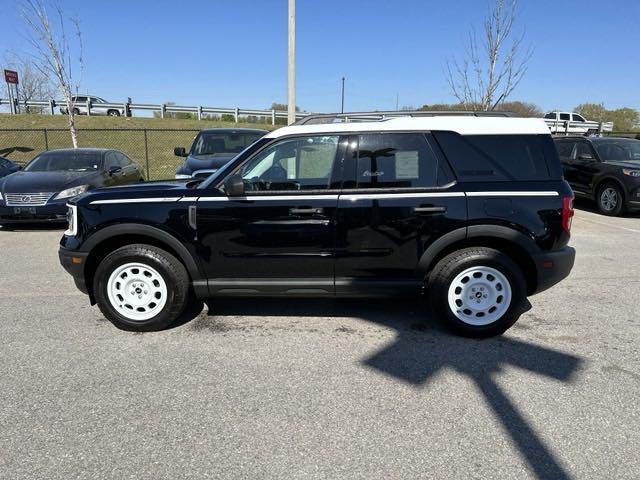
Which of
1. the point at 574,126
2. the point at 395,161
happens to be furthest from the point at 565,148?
the point at 574,126

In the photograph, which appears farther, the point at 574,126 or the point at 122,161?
the point at 574,126

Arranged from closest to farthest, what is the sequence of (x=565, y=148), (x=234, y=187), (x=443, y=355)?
1. (x=443, y=355)
2. (x=234, y=187)
3. (x=565, y=148)

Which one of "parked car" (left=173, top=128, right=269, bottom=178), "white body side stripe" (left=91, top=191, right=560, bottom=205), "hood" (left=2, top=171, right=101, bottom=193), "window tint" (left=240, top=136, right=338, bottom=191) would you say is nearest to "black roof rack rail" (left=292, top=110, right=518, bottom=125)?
"window tint" (left=240, top=136, right=338, bottom=191)

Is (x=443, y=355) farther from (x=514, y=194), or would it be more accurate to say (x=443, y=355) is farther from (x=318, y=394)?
(x=514, y=194)

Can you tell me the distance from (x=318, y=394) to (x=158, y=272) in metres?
1.85

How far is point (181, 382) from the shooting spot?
3.28 metres

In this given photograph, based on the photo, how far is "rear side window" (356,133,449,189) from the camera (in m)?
3.93

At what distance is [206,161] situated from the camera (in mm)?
9383

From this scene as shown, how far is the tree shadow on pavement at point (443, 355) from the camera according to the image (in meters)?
2.72

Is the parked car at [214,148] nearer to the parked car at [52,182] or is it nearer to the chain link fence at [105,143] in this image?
the parked car at [52,182]

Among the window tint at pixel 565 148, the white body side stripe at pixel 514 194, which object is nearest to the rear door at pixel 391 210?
the white body side stripe at pixel 514 194

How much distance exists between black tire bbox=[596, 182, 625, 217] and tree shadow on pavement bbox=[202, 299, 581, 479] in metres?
7.98

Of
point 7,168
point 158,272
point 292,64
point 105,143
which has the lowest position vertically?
point 158,272

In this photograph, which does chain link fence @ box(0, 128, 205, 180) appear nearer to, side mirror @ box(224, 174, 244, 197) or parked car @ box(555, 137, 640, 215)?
parked car @ box(555, 137, 640, 215)
